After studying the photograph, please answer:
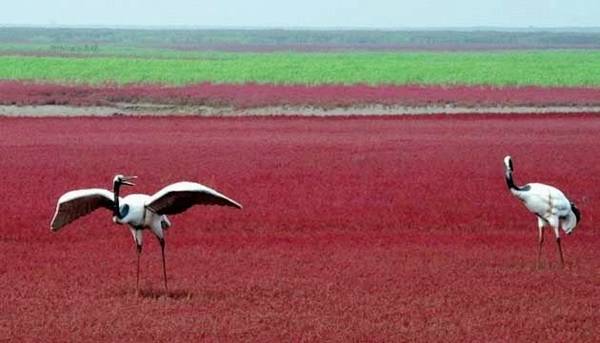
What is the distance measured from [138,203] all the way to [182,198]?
1.69 feet

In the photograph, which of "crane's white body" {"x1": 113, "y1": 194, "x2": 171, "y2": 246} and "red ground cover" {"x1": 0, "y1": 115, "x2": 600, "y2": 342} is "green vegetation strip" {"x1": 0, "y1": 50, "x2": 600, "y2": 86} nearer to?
"red ground cover" {"x1": 0, "y1": 115, "x2": 600, "y2": 342}

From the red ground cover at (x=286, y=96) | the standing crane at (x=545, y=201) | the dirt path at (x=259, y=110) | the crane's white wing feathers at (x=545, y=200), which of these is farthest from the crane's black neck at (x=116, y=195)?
the red ground cover at (x=286, y=96)

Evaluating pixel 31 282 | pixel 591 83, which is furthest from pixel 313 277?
pixel 591 83

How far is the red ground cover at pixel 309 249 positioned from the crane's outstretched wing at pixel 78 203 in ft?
2.51

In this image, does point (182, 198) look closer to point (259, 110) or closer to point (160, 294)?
point (160, 294)

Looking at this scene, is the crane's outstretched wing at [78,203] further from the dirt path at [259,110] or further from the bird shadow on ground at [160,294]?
the dirt path at [259,110]

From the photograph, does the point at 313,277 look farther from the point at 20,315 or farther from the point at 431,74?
the point at 431,74

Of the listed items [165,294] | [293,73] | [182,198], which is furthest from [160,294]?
[293,73]

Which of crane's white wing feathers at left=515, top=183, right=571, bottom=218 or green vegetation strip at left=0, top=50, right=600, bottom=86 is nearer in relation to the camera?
crane's white wing feathers at left=515, top=183, right=571, bottom=218

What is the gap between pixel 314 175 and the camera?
24422 millimetres

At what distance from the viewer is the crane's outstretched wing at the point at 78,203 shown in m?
12.9

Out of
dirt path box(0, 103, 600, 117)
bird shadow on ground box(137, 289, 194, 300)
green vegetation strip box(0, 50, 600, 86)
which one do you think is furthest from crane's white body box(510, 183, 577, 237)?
green vegetation strip box(0, 50, 600, 86)

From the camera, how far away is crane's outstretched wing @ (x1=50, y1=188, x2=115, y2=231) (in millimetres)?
12906

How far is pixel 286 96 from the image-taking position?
5309 cm
